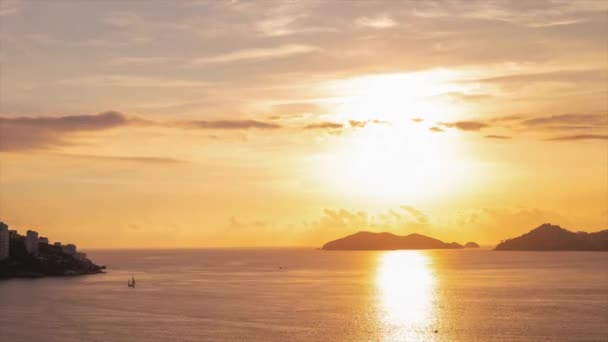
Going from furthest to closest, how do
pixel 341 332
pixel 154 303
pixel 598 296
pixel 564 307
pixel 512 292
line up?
pixel 512 292 → pixel 598 296 → pixel 154 303 → pixel 564 307 → pixel 341 332

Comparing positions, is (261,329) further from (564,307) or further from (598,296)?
(598,296)

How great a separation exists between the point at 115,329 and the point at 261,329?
22469 mm

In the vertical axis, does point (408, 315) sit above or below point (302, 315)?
below

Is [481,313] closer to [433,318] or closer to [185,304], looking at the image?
[433,318]

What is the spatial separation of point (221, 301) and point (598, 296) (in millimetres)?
83372

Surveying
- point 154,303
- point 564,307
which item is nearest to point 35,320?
point 154,303

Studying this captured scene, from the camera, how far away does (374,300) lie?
170 m

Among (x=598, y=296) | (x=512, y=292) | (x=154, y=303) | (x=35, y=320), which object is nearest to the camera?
(x=35, y=320)

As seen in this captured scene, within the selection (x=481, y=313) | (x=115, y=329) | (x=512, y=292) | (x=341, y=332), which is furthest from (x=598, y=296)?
(x=115, y=329)

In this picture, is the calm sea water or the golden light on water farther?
the golden light on water

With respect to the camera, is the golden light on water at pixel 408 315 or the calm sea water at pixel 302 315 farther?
the golden light on water at pixel 408 315

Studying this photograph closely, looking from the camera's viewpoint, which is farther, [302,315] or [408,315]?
[408,315]

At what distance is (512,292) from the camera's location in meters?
184

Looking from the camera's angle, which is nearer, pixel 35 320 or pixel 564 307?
pixel 35 320
